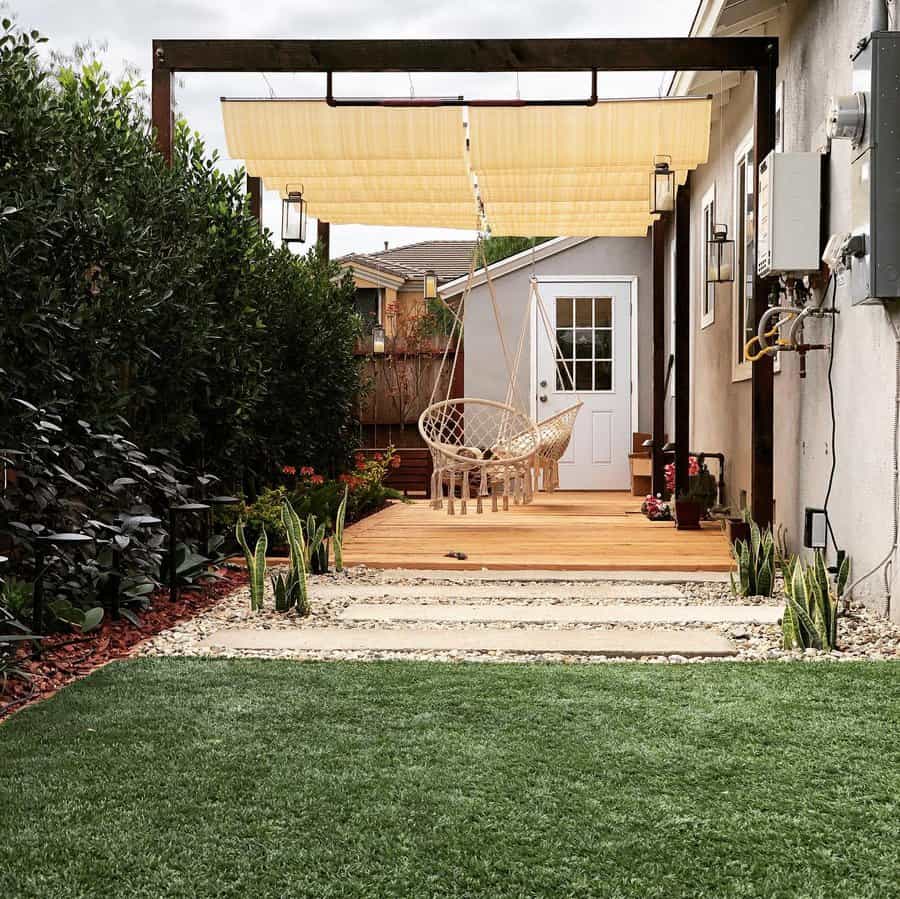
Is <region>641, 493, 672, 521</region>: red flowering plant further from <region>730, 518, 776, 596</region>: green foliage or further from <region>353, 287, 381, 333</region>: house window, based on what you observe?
<region>353, 287, 381, 333</region>: house window

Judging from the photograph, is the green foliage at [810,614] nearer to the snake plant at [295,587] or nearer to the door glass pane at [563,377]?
the snake plant at [295,587]

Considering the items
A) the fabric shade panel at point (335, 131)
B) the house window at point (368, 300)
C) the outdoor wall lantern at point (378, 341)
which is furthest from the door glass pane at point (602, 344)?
the house window at point (368, 300)

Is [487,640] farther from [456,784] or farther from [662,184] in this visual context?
[662,184]

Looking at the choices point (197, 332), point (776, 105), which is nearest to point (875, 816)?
point (197, 332)

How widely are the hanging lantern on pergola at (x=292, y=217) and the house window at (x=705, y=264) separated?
3132 millimetres

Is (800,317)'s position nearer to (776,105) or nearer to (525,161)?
(776,105)

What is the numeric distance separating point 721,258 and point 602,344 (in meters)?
3.90

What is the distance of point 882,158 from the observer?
387 cm

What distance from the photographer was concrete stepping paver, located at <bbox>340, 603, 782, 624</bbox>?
4.30 metres

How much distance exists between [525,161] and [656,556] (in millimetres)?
2775

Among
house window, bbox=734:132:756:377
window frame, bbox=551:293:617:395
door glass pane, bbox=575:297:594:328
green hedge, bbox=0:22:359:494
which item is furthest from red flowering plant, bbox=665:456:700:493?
green hedge, bbox=0:22:359:494

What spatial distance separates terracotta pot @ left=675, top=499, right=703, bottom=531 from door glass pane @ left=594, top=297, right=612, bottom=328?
4.36 m

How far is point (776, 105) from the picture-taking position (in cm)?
630

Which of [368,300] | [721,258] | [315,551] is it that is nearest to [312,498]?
[315,551]
